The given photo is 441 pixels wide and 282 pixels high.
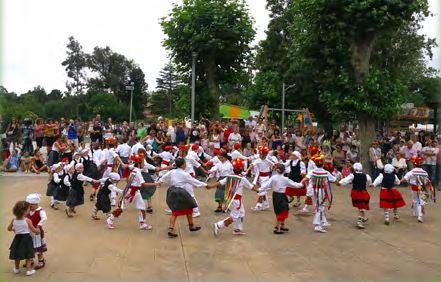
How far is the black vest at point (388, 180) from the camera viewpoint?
1288 centimetres

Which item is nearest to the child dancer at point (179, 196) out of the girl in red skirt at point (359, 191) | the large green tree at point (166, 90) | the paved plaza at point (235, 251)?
the paved plaza at point (235, 251)

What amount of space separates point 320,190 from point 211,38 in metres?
12.3

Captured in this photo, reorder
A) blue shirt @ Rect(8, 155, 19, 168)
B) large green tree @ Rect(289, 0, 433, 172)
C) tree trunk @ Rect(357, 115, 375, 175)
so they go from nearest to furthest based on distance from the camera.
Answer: large green tree @ Rect(289, 0, 433, 172)
blue shirt @ Rect(8, 155, 19, 168)
tree trunk @ Rect(357, 115, 375, 175)

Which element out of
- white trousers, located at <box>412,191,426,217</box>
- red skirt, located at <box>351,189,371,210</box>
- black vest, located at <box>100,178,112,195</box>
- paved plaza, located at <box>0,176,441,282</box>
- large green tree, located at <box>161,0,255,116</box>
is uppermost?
large green tree, located at <box>161,0,255,116</box>

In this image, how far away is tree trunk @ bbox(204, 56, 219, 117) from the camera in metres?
23.7

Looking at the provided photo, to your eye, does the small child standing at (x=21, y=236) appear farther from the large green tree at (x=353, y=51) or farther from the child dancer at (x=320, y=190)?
the large green tree at (x=353, y=51)

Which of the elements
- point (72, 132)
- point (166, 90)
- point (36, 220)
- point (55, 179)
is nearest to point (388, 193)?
point (55, 179)

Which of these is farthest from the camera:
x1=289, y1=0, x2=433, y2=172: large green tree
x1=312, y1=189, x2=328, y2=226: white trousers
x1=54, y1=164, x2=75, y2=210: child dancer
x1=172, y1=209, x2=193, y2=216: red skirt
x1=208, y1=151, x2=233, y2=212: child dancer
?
x1=289, y1=0, x2=433, y2=172: large green tree

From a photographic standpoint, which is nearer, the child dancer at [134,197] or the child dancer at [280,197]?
the child dancer at [280,197]

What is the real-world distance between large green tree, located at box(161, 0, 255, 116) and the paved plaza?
1096 centimetres

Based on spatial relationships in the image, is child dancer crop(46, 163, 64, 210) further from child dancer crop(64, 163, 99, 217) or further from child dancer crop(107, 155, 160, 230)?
child dancer crop(107, 155, 160, 230)

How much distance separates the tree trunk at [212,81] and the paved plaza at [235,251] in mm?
11196

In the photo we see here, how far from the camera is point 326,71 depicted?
20.3 m

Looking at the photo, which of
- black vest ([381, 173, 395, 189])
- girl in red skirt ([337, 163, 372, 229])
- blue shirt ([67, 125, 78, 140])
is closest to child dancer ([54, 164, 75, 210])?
girl in red skirt ([337, 163, 372, 229])
